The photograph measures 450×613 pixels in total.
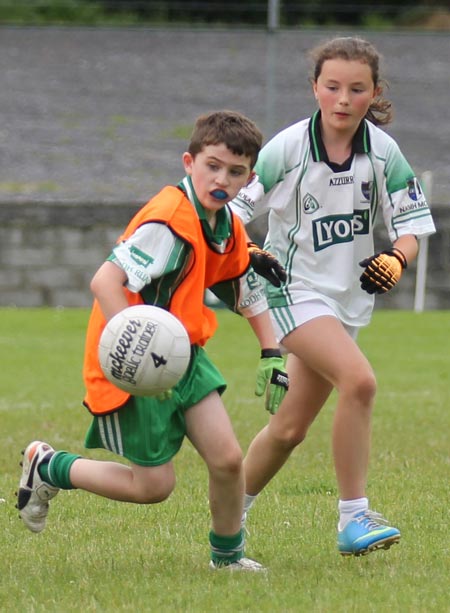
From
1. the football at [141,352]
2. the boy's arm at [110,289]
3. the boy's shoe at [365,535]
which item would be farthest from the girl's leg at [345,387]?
the boy's arm at [110,289]

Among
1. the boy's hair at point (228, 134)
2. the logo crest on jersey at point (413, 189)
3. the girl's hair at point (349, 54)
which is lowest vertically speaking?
the logo crest on jersey at point (413, 189)

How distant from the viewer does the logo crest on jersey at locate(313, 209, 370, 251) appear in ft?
18.3

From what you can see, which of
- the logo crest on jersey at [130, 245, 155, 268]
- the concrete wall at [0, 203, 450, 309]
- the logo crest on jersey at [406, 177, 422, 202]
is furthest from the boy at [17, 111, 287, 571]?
the concrete wall at [0, 203, 450, 309]

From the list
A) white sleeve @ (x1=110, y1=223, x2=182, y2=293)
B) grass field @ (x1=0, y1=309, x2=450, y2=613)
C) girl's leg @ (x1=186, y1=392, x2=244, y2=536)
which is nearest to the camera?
grass field @ (x1=0, y1=309, x2=450, y2=613)

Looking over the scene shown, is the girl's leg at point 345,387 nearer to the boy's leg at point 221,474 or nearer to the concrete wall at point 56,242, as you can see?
the boy's leg at point 221,474

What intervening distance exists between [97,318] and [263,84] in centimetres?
2425

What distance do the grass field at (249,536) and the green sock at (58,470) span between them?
0.32 m

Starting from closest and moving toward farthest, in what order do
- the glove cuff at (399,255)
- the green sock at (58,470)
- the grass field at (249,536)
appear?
the grass field at (249,536) → the green sock at (58,470) → the glove cuff at (399,255)

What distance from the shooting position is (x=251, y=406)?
36.0ft

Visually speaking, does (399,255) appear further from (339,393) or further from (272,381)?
(272,381)

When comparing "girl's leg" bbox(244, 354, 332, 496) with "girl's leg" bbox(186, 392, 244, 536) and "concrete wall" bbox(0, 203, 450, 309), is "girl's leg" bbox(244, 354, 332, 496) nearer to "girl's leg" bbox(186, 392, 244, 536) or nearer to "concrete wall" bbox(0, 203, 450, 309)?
"girl's leg" bbox(186, 392, 244, 536)

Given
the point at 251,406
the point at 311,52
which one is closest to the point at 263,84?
the point at 251,406

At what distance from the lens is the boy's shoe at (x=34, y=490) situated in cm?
516

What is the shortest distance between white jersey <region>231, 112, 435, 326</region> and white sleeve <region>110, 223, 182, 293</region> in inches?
35.3
